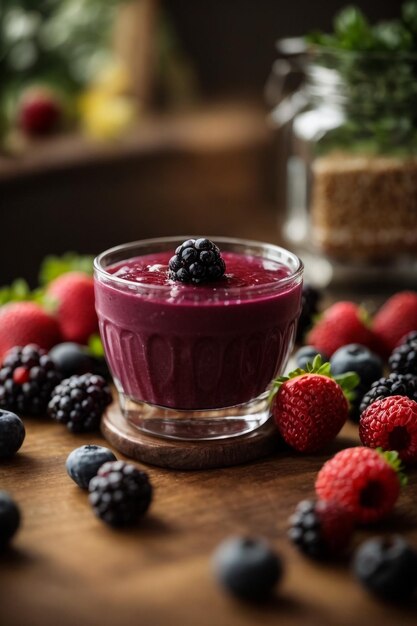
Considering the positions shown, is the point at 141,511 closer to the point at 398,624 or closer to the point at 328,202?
the point at 398,624

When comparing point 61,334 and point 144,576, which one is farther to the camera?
point 61,334

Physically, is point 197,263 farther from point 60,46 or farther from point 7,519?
point 60,46

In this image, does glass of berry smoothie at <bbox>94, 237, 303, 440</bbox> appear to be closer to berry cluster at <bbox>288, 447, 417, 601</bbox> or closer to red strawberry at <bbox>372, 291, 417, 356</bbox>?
berry cluster at <bbox>288, 447, 417, 601</bbox>

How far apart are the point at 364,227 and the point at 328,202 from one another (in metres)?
0.10

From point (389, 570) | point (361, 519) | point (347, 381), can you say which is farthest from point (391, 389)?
point (389, 570)

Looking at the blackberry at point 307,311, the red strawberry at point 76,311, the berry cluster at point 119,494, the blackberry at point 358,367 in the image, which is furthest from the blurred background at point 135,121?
the berry cluster at point 119,494

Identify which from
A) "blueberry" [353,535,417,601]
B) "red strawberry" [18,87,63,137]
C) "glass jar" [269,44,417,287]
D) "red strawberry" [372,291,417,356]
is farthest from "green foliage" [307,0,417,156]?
"red strawberry" [18,87,63,137]

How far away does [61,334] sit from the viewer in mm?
1479

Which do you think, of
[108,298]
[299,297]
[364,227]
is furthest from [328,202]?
[108,298]

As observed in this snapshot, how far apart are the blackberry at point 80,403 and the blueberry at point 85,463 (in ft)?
0.50

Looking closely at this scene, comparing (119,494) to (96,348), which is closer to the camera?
(119,494)

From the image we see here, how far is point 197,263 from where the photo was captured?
3.66ft

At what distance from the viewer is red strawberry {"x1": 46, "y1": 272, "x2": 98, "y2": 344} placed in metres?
1.47

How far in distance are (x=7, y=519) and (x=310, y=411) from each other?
434 millimetres
